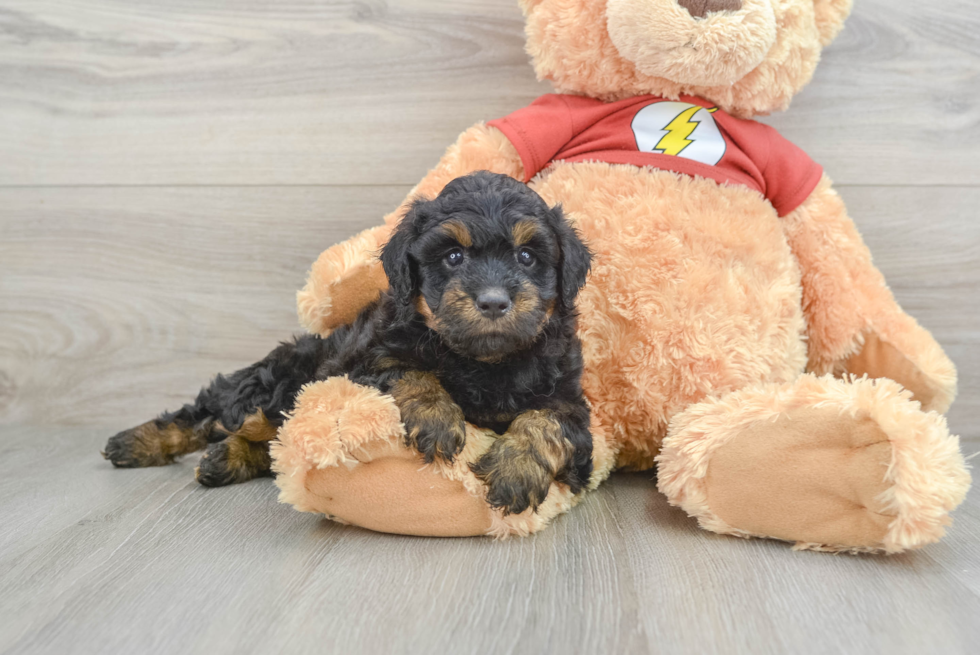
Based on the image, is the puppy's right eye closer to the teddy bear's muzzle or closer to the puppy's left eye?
the puppy's left eye

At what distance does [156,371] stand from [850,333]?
6.94 ft

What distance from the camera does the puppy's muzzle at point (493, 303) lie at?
127cm

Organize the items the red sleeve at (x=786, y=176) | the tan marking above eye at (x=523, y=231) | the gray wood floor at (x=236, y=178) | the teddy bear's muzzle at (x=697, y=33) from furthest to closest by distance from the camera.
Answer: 1. the gray wood floor at (x=236, y=178)
2. the red sleeve at (x=786, y=176)
3. the teddy bear's muzzle at (x=697, y=33)
4. the tan marking above eye at (x=523, y=231)

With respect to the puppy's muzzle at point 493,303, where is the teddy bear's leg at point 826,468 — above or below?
below

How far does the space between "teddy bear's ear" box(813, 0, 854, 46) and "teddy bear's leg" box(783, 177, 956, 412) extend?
14.8 inches

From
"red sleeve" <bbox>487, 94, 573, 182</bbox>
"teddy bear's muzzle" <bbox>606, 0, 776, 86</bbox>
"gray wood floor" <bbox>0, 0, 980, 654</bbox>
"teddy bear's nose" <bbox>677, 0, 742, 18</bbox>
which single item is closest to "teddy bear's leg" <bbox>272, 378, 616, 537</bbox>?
"gray wood floor" <bbox>0, 0, 980, 654</bbox>

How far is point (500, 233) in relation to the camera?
1357 mm

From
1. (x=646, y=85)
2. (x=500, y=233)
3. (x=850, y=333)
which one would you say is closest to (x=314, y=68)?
(x=646, y=85)

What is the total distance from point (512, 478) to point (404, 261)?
0.48 metres

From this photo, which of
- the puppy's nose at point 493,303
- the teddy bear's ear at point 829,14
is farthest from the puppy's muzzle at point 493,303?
the teddy bear's ear at point 829,14

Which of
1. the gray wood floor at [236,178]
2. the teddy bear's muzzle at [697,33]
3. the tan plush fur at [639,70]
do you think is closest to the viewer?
the teddy bear's muzzle at [697,33]

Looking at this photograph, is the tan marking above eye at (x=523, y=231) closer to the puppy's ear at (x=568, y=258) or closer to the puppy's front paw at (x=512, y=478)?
the puppy's ear at (x=568, y=258)

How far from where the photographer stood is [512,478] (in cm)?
133

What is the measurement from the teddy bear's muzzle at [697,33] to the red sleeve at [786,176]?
263 mm
